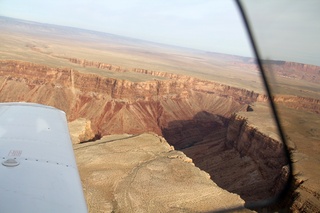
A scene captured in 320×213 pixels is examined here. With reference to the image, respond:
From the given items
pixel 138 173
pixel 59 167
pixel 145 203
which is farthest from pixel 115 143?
pixel 59 167

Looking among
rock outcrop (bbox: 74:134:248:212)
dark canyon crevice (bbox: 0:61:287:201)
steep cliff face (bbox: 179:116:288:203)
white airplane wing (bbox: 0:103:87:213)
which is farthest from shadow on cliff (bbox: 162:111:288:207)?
white airplane wing (bbox: 0:103:87:213)

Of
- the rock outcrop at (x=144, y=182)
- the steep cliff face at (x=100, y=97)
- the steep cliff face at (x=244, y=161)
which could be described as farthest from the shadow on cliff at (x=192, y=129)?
the rock outcrop at (x=144, y=182)

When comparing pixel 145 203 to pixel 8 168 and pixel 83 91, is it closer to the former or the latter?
pixel 8 168

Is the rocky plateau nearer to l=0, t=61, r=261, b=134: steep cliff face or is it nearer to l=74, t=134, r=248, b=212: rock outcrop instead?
l=0, t=61, r=261, b=134: steep cliff face

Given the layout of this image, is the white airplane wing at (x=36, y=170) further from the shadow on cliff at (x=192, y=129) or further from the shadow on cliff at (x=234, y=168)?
the shadow on cliff at (x=192, y=129)

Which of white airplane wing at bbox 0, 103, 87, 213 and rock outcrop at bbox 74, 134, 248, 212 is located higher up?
white airplane wing at bbox 0, 103, 87, 213

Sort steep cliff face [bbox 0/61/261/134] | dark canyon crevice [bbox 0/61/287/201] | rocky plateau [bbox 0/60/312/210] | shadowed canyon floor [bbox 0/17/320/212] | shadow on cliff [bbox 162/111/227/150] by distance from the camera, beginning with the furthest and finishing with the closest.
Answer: steep cliff face [bbox 0/61/261/134] < shadow on cliff [bbox 162/111/227/150] < dark canyon crevice [bbox 0/61/287/201] < rocky plateau [bbox 0/60/312/210] < shadowed canyon floor [bbox 0/17/320/212]

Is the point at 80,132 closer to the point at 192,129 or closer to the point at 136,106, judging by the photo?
the point at 136,106
